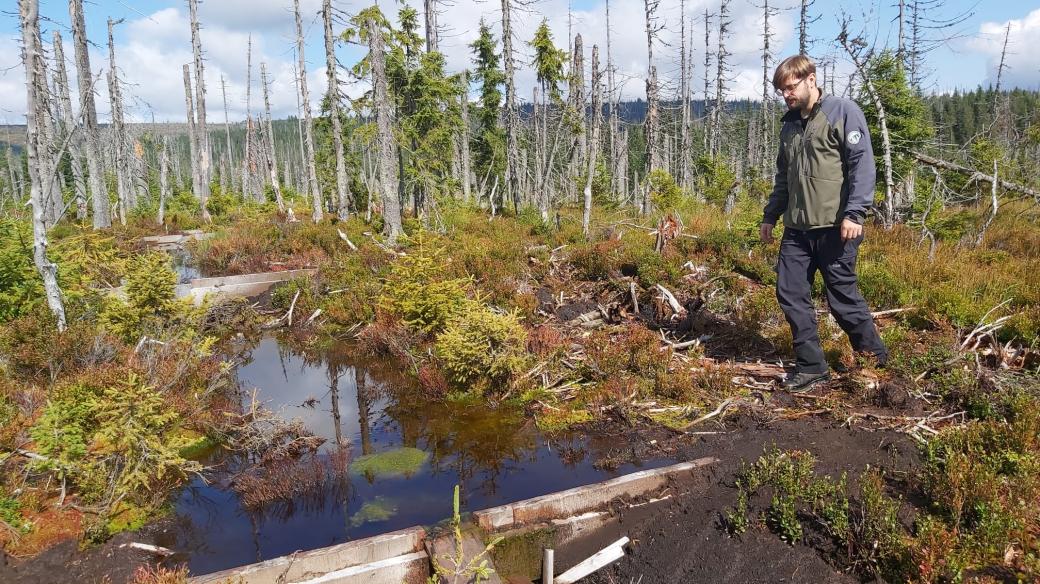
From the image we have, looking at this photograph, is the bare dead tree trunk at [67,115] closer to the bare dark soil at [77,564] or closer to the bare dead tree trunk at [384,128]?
the bare dark soil at [77,564]

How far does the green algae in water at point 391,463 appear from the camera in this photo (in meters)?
5.09

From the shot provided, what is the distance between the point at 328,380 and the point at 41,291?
16.2 ft

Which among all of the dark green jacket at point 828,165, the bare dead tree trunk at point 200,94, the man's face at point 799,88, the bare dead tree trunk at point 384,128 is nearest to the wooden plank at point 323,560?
the dark green jacket at point 828,165

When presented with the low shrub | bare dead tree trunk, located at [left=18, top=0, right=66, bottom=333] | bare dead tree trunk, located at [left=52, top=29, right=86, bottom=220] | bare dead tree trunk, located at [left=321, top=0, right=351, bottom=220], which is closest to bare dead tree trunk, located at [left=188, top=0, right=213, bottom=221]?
bare dead tree trunk, located at [left=52, top=29, right=86, bottom=220]

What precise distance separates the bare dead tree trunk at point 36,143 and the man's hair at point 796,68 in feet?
29.9

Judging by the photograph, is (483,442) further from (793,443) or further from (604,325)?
(604,325)

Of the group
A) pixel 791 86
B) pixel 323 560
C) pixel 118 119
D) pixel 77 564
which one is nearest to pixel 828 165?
pixel 791 86

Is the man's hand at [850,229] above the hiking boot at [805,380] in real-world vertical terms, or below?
Result: above

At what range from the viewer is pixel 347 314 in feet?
34.8

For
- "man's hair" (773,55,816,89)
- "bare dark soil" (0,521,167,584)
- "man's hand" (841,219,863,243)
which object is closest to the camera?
"bare dark soil" (0,521,167,584)

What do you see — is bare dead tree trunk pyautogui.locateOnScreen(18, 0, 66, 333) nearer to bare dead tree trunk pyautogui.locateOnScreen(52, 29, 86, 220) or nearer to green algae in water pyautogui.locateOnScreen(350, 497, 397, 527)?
bare dead tree trunk pyautogui.locateOnScreen(52, 29, 86, 220)

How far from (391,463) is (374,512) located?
886 mm

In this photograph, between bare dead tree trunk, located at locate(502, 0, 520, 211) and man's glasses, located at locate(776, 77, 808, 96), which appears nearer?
man's glasses, located at locate(776, 77, 808, 96)

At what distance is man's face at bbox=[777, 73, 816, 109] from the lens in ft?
15.3
